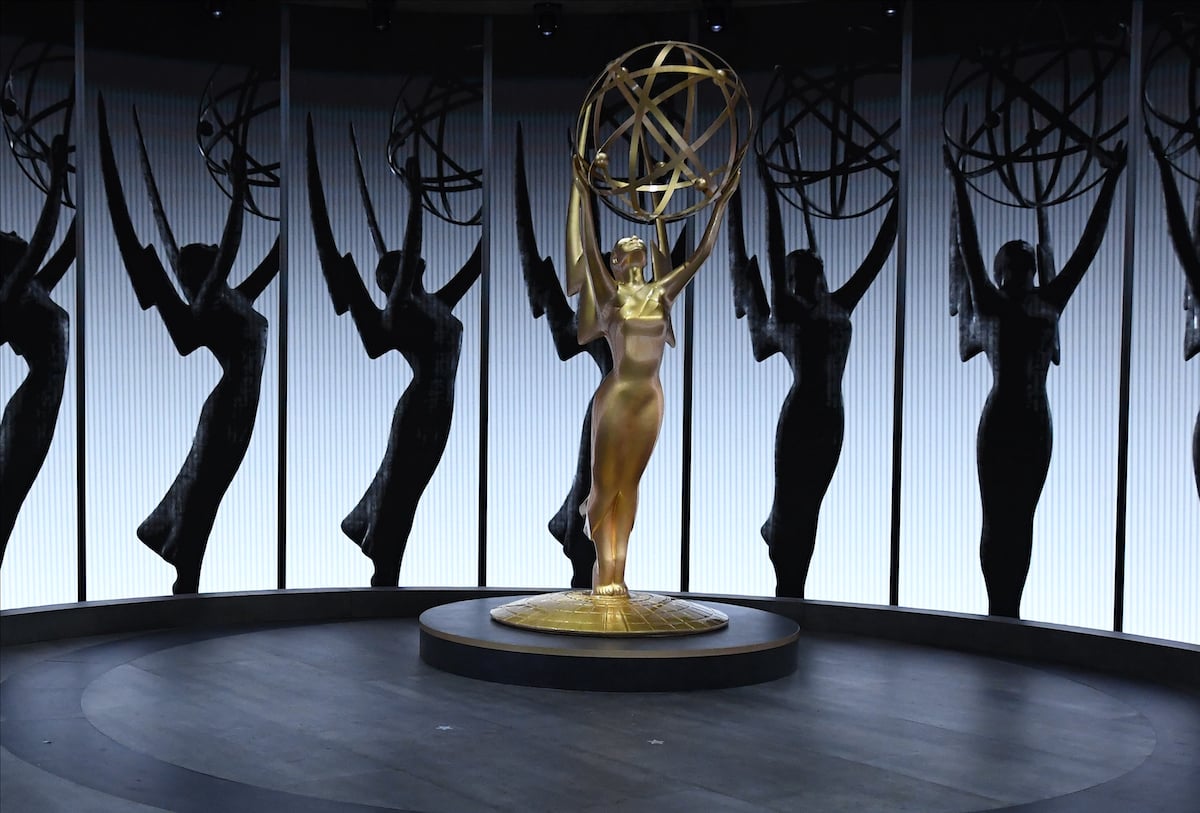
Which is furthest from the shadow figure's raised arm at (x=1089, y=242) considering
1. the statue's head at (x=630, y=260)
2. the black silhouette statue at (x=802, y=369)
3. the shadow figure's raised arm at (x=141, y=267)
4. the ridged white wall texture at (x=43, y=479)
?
the ridged white wall texture at (x=43, y=479)

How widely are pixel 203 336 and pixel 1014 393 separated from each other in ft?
20.7

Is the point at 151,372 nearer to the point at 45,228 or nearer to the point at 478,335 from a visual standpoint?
the point at 45,228

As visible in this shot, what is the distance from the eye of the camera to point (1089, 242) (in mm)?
9758

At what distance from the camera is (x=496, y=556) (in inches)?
440

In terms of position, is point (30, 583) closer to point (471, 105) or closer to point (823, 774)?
point (471, 105)

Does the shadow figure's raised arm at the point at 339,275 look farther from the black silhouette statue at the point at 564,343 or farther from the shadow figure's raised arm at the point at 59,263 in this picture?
the shadow figure's raised arm at the point at 59,263

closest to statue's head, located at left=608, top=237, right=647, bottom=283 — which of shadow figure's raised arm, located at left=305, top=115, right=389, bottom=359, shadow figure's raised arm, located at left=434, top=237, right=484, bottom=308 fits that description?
shadow figure's raised arm, located at left=434, top=237, right=484, bottom=308

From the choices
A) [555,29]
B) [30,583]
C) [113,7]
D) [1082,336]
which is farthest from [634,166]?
[30,583]

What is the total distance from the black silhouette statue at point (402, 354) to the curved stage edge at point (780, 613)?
475 mm

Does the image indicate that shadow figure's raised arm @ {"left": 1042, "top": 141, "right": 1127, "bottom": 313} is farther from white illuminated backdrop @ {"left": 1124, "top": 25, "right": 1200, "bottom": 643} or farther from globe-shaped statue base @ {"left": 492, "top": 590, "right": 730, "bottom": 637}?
globe-shaped statue base @ {"left": 492, "top": 590, "right": 730, "bottom": 637}

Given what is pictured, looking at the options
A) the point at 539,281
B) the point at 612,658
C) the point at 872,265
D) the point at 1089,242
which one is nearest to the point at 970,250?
the point at 872,265

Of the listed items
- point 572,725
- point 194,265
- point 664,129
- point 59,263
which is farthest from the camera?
point 194,265

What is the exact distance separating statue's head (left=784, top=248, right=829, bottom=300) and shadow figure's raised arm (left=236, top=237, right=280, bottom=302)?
412cm

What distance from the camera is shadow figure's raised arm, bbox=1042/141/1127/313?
961 centimetres
